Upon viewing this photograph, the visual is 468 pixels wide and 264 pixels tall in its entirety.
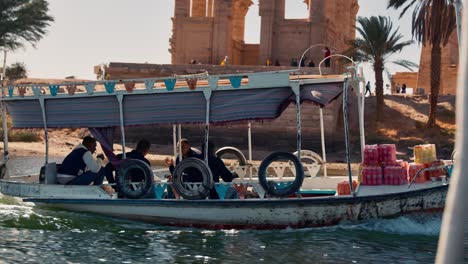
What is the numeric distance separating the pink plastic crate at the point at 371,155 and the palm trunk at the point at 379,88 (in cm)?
2306

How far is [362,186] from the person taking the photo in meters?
12.7

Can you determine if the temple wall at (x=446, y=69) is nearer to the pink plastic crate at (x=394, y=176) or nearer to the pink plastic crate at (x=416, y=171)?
the pink plastic crate at (x=416, y=171)

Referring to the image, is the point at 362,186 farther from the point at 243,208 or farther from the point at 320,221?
the point at 243,208

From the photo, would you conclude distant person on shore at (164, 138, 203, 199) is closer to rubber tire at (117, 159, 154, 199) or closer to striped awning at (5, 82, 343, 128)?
striped awning at (5, 82, 343, 128)

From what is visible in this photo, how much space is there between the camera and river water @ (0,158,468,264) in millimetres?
10688

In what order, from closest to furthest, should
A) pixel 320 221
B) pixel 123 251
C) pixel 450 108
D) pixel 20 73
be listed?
1. pixel 123 251
2. pixel 320 221
3. pixel 450 108
4. pixel 20 73

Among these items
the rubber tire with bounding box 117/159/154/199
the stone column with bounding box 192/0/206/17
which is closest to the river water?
the rubber tire with bounding box 117/159/154/199

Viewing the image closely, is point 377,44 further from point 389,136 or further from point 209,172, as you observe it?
point 209,172

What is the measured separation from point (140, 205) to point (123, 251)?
75.9 inches

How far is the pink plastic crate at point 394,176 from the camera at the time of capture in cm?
1273

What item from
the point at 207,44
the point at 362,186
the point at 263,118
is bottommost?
the point at 362,186

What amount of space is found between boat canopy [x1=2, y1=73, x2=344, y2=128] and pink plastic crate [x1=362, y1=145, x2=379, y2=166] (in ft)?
3.33

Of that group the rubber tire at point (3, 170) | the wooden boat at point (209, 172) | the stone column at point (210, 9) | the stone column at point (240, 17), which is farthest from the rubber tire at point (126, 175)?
the stone column at point (240, 17)

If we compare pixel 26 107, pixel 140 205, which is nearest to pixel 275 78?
pixel 140 205
